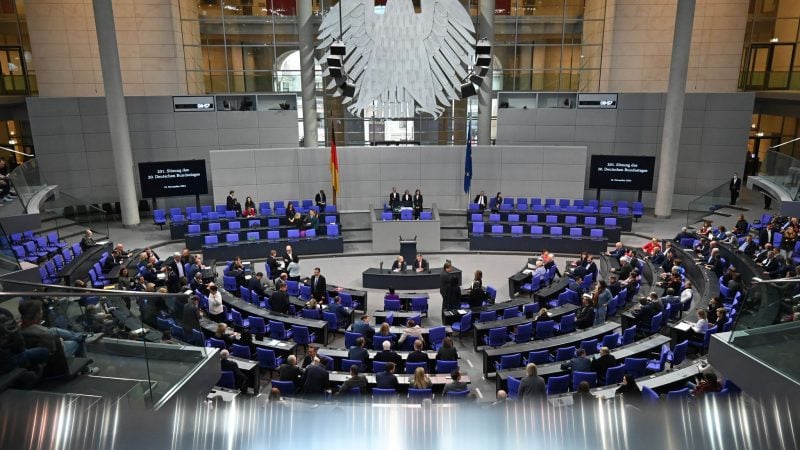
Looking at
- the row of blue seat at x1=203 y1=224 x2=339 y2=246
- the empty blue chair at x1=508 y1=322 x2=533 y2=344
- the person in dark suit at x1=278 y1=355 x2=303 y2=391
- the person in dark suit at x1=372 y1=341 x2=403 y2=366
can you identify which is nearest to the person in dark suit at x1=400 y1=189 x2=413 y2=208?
the row of blue seat at x1=203 y1=224 x2=339 y2=246

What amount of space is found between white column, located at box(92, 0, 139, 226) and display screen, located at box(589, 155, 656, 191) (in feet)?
55.7

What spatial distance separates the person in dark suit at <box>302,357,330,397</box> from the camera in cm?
770

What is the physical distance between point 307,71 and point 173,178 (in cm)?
636

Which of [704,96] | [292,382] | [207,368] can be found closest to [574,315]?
[292,382]

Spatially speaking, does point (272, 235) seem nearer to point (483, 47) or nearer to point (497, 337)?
point (483, 47)

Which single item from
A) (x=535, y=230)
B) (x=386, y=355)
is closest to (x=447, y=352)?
(x=386, y=355)

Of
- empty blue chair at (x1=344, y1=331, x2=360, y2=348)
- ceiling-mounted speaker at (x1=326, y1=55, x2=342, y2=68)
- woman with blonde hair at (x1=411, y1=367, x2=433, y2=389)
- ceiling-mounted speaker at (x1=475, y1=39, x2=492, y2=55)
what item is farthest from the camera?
ceiling-mounted speaker at (x1=475, y1=39, x2=492, y2=55)

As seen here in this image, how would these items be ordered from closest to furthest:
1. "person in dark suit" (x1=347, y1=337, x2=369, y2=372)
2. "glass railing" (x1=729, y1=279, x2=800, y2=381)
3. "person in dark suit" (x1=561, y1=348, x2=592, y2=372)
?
"glass railing" (x1=729, y1=279, x2=800, y2=381) < "person in dark suit" (x1=561, y1=348, x2=592, y2=372) < "person in dark suit" (x1=347, y1=337, x2=369, y2=372)

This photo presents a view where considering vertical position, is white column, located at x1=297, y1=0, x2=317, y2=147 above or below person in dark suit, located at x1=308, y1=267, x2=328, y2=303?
above

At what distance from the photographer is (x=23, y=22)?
22.7 metres

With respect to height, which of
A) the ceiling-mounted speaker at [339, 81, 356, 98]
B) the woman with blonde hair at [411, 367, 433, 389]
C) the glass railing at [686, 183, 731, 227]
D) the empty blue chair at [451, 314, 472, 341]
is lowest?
Result: the empty blue chair at [451, 314, 472, 341]

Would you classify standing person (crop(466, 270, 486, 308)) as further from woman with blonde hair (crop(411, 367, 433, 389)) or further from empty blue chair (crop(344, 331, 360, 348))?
woman with blonde hair (crop(411, 367, 433, 389))

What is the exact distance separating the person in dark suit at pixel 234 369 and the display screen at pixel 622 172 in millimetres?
16365

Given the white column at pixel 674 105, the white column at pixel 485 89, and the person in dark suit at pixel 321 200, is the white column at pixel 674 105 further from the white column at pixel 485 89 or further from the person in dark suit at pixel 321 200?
the person in dark suit at pixel 321 200
